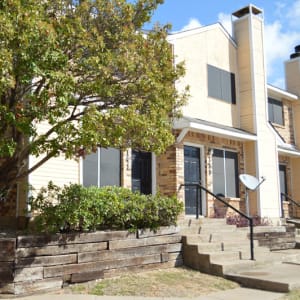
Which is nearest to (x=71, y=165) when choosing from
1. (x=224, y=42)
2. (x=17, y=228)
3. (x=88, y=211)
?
(x=17, y=228)

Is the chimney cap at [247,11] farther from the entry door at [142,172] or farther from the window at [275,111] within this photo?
the entry door at [142,172]

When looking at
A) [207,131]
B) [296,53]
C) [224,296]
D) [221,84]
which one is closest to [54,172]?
[224,296]

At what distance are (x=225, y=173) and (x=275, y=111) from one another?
5.89 metres

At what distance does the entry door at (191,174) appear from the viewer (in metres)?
14.6

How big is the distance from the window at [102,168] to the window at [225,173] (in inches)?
165

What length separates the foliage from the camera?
8320 millimetres

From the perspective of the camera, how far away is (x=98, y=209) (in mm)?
8852

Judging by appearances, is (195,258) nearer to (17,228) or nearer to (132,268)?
(132,268)

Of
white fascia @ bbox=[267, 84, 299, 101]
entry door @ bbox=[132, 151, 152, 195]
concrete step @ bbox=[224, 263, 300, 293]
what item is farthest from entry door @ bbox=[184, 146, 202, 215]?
white fascia @ bbox=[267, 84, 299, 101]

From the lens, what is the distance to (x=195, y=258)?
1011 centimetres

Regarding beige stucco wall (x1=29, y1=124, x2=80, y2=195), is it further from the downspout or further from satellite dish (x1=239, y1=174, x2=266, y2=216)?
satellite dish (x1=239, y1=174, x2=266, y2=216)

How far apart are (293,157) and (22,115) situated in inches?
622

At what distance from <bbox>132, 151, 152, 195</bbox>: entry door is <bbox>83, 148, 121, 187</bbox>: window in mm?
752

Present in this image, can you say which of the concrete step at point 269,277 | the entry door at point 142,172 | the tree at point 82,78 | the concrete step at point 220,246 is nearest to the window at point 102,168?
the entry door at point 142,172
